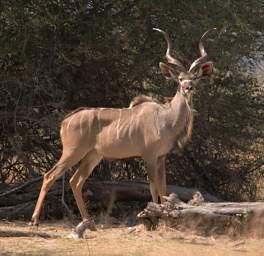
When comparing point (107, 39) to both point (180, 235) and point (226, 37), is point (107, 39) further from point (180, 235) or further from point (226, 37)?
point (180, 235)

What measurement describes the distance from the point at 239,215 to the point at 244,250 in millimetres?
623

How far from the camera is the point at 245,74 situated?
955 cm

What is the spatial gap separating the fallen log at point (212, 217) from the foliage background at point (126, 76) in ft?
7.49

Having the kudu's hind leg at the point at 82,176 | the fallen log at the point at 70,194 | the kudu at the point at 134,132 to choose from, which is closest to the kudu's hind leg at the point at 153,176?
the kudu at the point at 134,132

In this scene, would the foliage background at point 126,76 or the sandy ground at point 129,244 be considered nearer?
the sandy ground at point 129,244

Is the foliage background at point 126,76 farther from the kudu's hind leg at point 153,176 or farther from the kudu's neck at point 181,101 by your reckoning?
the kudu's hind leg at point 153,176

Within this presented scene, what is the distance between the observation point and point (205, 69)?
7539mm

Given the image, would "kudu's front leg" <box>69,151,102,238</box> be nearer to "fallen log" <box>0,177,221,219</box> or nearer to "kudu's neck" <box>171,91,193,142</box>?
"fallen log" <box>0,177,221,219</box>

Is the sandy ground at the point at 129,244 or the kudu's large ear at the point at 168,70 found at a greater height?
the kudu's large ear at the point at 168,70

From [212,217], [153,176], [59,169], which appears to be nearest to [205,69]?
[153,176]

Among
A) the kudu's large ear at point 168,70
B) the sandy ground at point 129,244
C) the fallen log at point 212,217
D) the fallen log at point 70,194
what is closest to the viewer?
the sandy ground at point 129,244

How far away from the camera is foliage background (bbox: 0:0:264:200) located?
316 inches

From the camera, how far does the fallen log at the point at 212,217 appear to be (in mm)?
6117

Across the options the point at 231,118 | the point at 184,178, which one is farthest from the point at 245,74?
the point at 184,178
